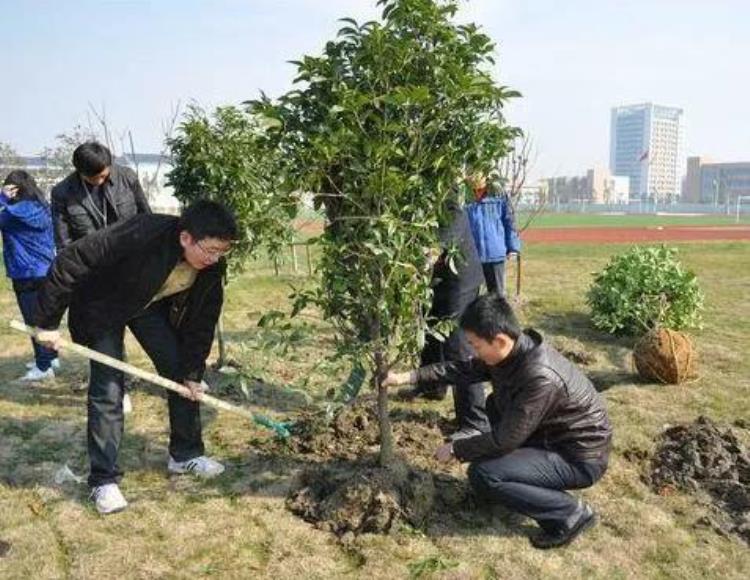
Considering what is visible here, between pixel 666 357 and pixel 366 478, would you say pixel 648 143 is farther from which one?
pixel 366 478

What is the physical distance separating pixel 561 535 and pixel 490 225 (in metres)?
3.98

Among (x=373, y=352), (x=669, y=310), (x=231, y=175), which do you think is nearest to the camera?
(x=373, y=352)

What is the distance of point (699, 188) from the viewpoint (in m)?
124

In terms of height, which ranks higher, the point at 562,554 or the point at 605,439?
the point at 605,439

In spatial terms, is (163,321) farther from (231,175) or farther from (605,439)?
(605,439)

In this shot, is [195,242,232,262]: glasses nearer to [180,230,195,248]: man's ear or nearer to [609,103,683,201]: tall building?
[180,230,195,248]: man's ear

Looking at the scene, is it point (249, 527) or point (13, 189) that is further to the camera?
point (13, 189)

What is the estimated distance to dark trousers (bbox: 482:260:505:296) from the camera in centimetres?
733

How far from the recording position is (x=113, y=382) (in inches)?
157

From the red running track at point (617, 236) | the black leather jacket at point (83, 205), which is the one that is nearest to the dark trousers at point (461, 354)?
the black leather jacket at point (83, 205)

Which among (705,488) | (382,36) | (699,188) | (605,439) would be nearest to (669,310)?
(705,488)

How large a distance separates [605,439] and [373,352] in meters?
1.31

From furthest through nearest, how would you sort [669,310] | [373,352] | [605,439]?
[669,310] → [373,352] → [605,439]

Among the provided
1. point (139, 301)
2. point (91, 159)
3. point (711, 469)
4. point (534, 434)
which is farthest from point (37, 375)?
point (711, 469)
